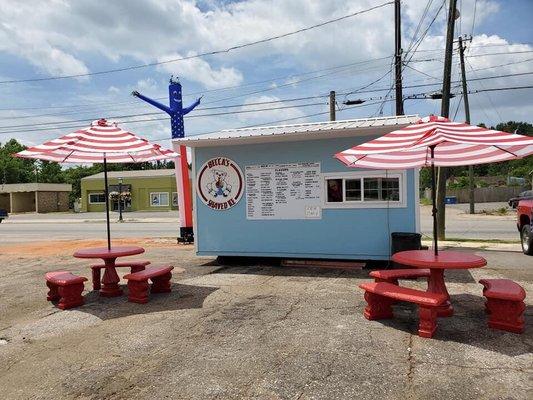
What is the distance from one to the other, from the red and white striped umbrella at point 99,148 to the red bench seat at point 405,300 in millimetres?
4213

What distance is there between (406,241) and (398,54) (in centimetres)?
1347

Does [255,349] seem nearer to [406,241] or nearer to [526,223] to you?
[406,241]

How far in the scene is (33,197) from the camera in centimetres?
6103

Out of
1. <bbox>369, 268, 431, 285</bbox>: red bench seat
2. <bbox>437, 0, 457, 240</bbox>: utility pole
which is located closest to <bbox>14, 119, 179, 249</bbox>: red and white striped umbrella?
<bbox>369, 268, 431, 285</bbox>: red bench seat

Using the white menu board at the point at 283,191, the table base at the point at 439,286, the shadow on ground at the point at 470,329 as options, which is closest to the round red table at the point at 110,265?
the white menu board at the point at 283,191

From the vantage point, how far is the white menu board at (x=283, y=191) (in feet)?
32.6

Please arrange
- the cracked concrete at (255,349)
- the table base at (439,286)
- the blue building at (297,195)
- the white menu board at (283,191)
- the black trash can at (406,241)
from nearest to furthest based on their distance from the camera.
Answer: the cracked concrete at (255,349), the table base at (439,286), the black trash can at (406,241), the blue building at (297,195), the white menu board at (283,191)

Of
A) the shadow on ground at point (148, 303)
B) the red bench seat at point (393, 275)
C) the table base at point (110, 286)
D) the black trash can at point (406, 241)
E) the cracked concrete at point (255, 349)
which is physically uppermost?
the black trash can at point (406, 241)

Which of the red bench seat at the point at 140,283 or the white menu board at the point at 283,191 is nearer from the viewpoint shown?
the red bench seat at the point at 140,283

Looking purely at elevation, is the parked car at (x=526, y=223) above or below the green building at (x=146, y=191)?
below

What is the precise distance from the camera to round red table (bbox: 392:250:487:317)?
5547mm

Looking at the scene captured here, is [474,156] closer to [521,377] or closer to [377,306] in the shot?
[377,306]

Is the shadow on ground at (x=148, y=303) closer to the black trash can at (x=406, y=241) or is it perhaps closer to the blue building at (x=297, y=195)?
the blue building at (x=297, y=195)

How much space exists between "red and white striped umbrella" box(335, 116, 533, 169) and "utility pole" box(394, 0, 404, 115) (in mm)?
13151
